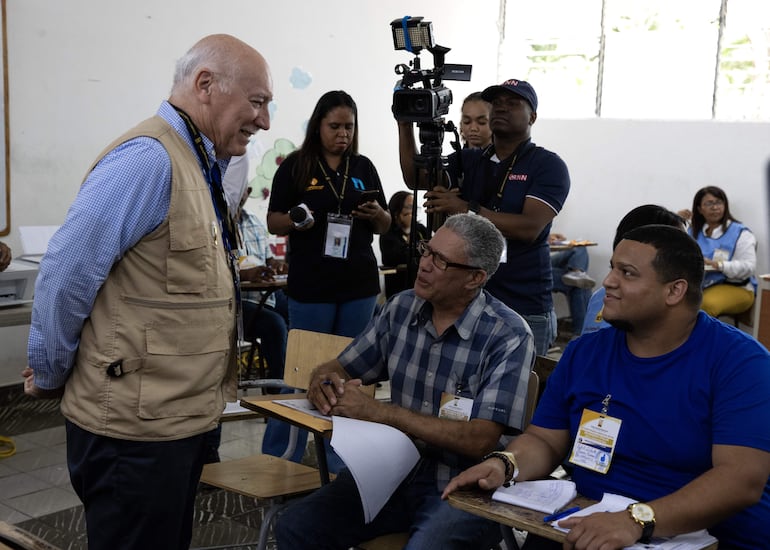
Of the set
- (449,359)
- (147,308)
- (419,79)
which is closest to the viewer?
(147,308)

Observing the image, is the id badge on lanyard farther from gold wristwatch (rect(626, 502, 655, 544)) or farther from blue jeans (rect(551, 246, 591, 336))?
blue jeans (rect(551, 246, 591, 336))

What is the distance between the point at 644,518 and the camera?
1.78 m

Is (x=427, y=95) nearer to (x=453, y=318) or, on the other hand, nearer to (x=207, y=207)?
(x=453, y=318)

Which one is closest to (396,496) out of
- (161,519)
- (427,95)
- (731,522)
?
(161,519)

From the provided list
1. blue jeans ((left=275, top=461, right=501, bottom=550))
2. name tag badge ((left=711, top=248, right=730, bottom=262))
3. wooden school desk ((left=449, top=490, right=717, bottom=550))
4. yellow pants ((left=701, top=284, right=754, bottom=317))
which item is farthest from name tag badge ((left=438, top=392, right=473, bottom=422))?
name tag badge ((left=711, top=248, right=730, bottom=262))

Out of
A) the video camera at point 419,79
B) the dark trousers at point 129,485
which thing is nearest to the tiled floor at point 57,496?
the dark trousers at point 129,485

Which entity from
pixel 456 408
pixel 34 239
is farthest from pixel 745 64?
pixel 456 408

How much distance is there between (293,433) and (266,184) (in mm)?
3875

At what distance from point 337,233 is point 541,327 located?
1.10 metres

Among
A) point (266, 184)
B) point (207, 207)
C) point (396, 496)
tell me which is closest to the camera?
point (207, 207)

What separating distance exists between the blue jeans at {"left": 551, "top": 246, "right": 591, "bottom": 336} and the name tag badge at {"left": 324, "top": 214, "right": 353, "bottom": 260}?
4.34 m

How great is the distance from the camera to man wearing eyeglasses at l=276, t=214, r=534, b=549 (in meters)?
2.34

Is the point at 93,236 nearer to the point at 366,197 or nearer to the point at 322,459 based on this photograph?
the point at 322,459

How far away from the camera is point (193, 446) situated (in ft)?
6.57
